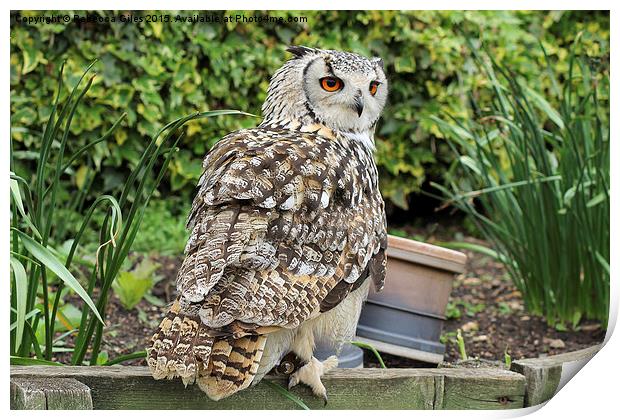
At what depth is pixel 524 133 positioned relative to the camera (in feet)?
9.24

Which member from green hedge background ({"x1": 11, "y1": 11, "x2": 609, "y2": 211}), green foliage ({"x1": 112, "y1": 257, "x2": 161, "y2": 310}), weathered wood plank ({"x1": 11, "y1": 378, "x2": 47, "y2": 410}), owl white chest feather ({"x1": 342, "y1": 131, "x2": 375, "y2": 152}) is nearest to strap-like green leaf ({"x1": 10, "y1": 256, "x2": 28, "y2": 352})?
weathered wood plank ({"x1": 11, "y1": 378, "x2": 47, "y2": 410})

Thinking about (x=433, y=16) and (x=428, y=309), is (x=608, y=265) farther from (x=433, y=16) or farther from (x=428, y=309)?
(x=433, y=16)

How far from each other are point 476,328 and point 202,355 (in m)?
1.65

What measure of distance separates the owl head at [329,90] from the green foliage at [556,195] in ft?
2.42

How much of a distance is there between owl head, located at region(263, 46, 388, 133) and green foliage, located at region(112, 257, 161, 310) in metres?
0.93

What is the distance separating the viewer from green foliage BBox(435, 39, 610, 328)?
2.80m

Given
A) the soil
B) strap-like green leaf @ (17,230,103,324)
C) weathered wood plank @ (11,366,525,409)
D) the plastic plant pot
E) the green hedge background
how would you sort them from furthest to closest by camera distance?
the green hedge background
the soil
the plastic plant pot
weathered wood plank @ (11,366,525,409)
strap-like green leaf @ (17,230,103,324)

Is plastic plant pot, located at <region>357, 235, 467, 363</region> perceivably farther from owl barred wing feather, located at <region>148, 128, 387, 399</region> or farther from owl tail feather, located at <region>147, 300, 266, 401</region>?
owl tail feather, located at <region>147, 300, 266, 401</region>

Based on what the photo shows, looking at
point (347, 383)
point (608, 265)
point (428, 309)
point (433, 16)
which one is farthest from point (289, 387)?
point (433, 16)

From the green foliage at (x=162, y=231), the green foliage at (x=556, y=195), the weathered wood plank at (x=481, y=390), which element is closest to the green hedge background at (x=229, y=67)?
the green foliage at (x=162, y=231)

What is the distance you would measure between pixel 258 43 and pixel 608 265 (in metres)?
1.61

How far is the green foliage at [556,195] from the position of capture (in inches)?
110

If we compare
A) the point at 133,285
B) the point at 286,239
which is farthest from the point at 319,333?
the point at 133,285

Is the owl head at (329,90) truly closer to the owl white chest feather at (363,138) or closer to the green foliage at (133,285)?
the owl white chest feather at (363,138)
